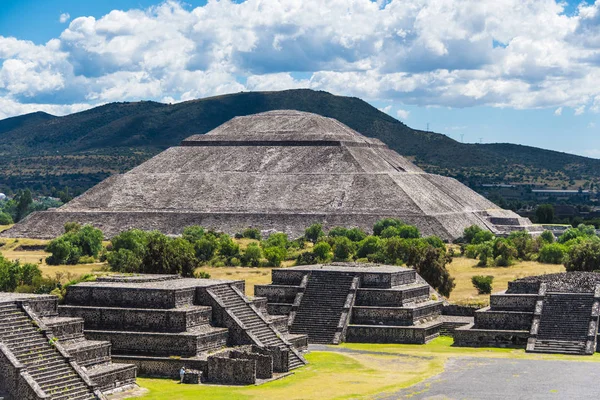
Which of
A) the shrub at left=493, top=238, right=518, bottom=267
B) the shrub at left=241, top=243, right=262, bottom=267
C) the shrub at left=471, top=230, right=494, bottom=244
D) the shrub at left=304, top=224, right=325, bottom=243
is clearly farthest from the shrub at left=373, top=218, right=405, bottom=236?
the shrub at left=241, top=243, right=262, bottom=267

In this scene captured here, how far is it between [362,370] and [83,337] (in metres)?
10.3

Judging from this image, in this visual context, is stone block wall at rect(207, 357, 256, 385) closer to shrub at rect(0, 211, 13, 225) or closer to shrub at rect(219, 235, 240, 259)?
shrub at rect(219, 235, 240, 259)

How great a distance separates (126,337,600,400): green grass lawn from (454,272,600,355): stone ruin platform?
95 cm

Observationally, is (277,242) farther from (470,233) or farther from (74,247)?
(470,233)

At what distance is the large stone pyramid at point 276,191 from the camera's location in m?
119

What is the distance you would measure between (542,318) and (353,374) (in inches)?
464

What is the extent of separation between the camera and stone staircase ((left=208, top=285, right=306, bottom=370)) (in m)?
42.9

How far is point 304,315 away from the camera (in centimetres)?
5062

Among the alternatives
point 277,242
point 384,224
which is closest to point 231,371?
point 277,242

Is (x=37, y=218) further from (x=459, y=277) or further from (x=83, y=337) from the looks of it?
(x=83, y=337)

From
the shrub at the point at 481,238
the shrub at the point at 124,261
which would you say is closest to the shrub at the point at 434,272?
the shrub at the point at 124,261

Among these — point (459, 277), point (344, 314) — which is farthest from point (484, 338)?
point (459, 277)

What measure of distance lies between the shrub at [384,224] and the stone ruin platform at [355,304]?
172 feet

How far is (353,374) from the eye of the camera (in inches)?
1612
